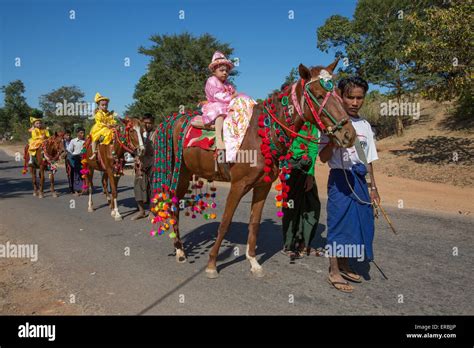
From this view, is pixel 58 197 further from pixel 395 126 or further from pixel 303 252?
pixel 395 126

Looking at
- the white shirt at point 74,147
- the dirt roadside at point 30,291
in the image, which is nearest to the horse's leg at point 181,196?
the dirt roadside at point 30,291

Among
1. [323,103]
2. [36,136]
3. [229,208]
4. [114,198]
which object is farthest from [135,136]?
[36,136]

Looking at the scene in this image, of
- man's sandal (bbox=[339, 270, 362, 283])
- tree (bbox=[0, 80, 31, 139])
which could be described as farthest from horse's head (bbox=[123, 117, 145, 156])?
tree (bbox=[0, 80, 31, 139])

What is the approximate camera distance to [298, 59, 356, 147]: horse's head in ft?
10.6

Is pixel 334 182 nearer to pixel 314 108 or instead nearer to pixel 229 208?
pixel 314 108

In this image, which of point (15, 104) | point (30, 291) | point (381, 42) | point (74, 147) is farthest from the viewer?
point (15, 104)

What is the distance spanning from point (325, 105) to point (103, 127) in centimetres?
630

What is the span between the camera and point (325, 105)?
340cm

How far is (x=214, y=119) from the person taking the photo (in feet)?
14.4

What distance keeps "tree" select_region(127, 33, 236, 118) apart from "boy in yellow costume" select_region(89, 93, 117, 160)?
1923cm

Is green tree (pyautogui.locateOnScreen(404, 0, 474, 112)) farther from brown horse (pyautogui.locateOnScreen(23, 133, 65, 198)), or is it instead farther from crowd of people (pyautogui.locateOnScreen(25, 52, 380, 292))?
brown horse (pyautogui.locateOnScreen(23, 133, 65, 198))

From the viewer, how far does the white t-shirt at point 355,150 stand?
3797 millimetres
